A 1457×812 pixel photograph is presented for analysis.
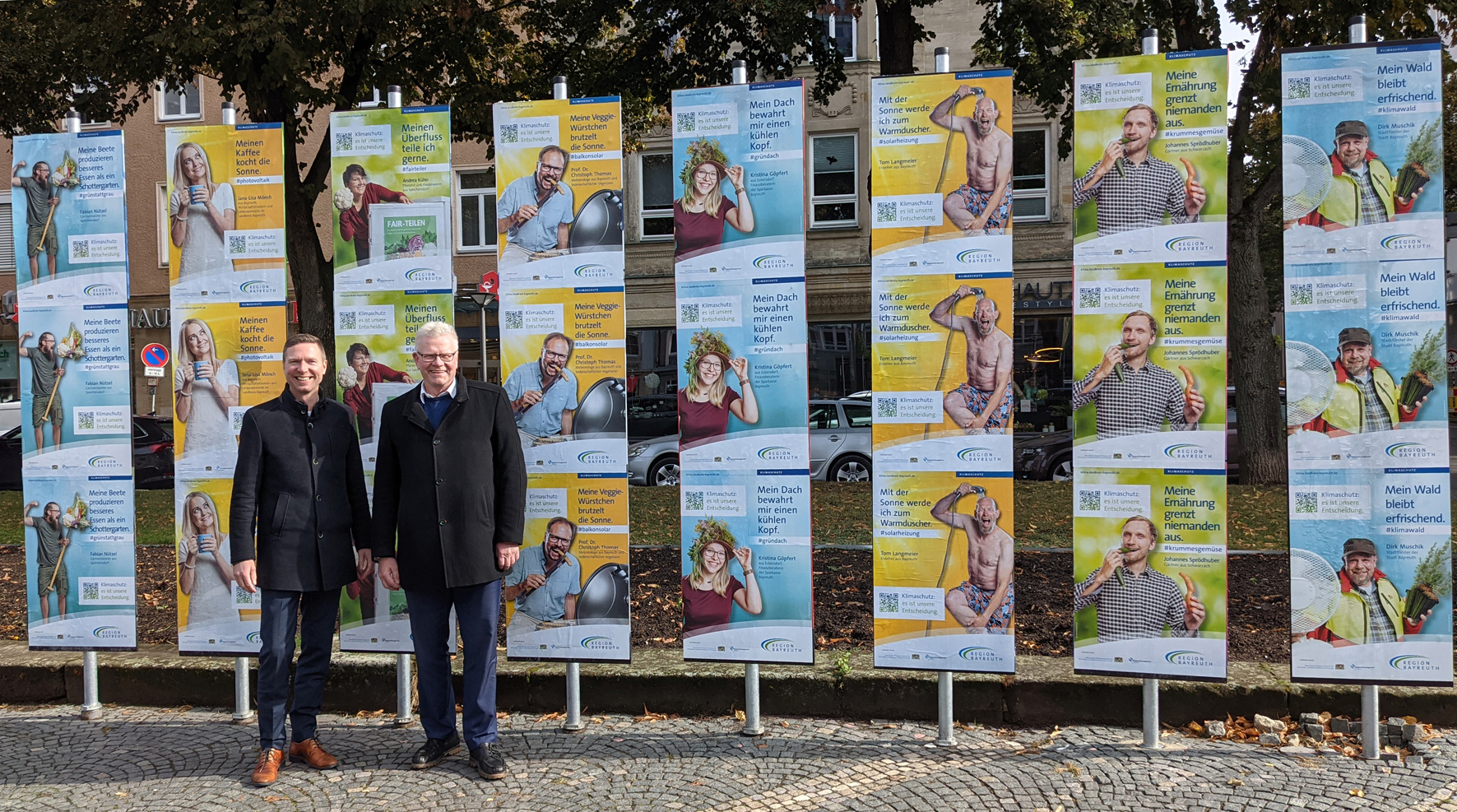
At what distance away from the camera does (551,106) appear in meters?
5.27

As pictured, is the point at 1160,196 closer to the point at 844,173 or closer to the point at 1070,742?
the point at 1070,742

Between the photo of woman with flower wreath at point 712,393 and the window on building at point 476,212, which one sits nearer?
the photo of woman with flower wreath at point 712,393

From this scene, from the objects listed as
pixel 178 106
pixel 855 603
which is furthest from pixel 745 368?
pixel 178 106

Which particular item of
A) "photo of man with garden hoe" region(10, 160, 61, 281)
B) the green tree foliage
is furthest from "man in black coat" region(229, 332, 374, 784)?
the green tree foliage

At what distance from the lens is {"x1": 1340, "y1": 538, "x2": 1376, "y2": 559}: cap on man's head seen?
4766mm

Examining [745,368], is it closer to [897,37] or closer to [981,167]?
[981,167]

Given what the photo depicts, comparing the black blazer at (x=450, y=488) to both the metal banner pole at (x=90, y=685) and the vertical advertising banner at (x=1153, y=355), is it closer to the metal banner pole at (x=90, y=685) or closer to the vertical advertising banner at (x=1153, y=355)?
the metal banner pole at (x=90, y=685)

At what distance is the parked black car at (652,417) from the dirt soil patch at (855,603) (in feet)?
37.6

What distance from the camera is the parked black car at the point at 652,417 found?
796 inches

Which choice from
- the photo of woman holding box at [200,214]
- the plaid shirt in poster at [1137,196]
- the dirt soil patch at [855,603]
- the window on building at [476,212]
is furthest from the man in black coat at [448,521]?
the window on building at [476,212]

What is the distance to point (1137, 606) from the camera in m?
4.91

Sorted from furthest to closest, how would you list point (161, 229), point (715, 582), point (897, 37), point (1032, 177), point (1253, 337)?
point (161, 229)
point (1032, 177)
point (1253, 337)
point (897, 37)
point (715, 582)

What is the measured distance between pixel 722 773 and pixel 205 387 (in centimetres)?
323

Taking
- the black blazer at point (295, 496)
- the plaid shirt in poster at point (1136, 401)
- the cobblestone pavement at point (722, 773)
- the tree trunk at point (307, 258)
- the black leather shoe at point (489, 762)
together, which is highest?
the tree trunk at point (307, 258)
